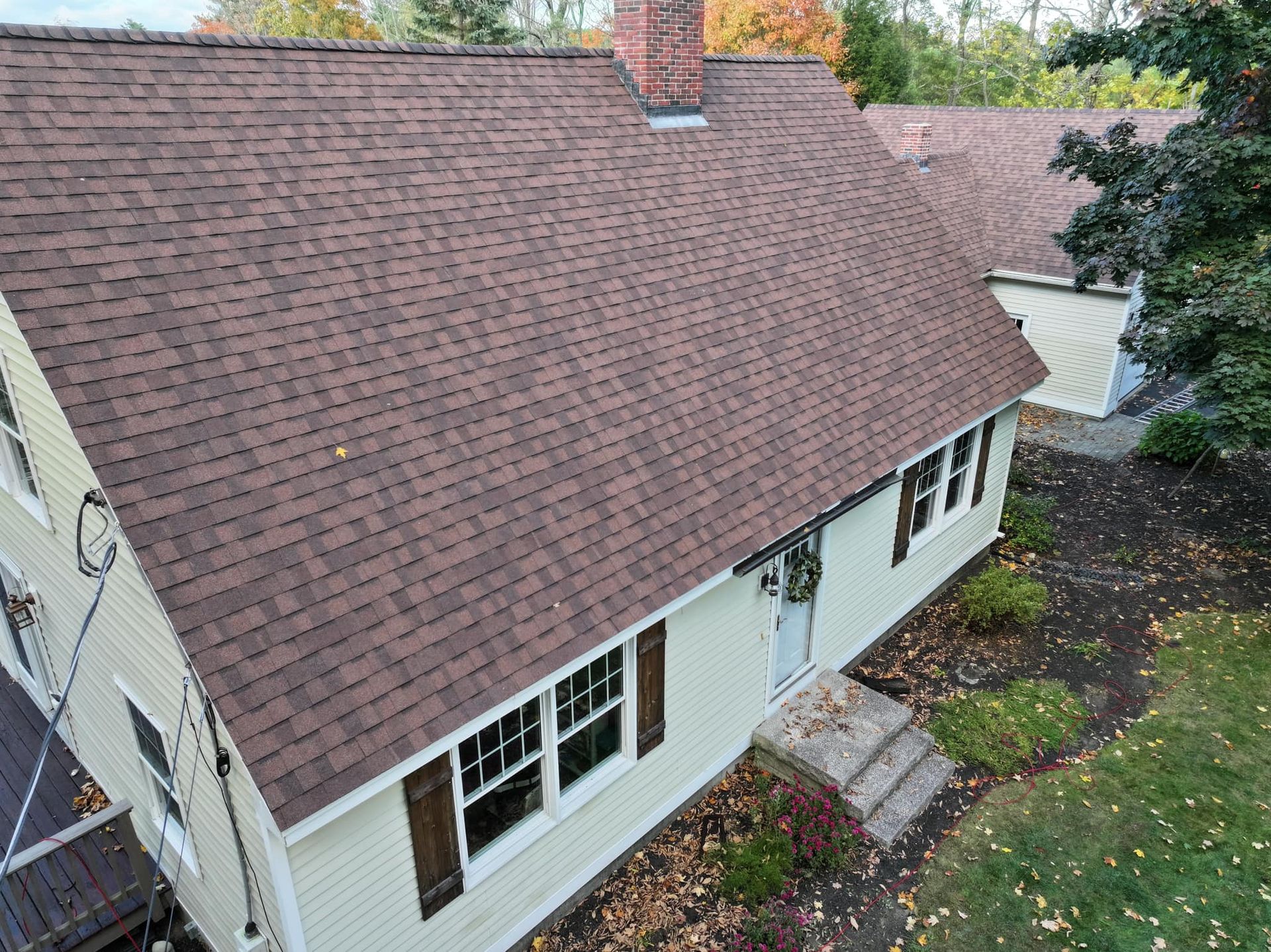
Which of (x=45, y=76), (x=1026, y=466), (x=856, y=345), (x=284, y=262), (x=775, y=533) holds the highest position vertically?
(x=45, y=76)

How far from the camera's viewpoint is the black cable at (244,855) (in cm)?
594

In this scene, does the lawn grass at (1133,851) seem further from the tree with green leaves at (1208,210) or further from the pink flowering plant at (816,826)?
the tree with green leaves at (1208,210)

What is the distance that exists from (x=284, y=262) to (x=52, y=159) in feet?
5.63

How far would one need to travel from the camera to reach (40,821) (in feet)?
28.2

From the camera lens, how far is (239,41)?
26.3 feet

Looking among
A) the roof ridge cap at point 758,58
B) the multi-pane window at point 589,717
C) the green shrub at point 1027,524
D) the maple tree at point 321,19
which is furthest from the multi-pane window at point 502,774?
the maple tree at point 321,19

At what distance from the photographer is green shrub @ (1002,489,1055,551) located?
559 inches

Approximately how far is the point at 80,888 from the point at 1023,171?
79.8 ft

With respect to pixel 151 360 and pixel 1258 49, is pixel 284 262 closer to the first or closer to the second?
pixel 151 360

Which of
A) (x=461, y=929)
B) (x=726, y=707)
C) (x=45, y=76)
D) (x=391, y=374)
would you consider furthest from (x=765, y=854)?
(x=45, y=76)

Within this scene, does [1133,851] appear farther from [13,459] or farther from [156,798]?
[13,459]

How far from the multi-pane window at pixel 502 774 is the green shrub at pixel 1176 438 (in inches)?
607

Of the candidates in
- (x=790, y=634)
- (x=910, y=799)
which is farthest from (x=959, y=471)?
(x=910, y=799)

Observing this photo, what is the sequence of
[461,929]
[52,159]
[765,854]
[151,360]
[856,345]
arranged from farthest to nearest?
[856,345] < [765,854] < [461,929] < [52,159] < [151,360]
